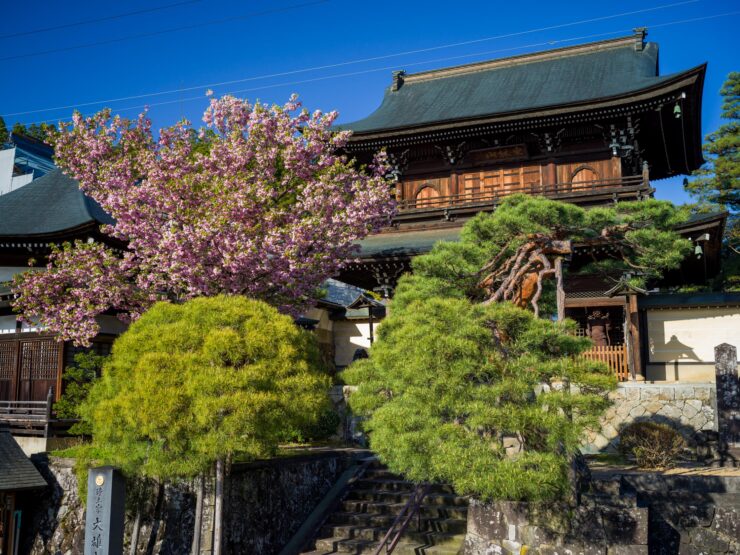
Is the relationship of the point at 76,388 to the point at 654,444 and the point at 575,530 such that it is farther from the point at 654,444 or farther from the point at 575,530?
the point at 654,444

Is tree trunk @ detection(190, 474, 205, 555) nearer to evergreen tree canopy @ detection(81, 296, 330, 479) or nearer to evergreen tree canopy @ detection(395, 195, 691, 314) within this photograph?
evergreen tree canopy @ detection(81, 296, 330, 479)

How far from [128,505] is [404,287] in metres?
6.45

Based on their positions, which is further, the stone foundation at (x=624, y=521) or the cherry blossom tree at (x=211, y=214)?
the cherry blossom tree at (x=211, y=214)

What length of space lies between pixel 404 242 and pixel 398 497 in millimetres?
7701

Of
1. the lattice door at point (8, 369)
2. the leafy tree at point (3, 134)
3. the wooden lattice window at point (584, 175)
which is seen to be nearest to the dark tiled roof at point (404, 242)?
the wooden lattice window at point (584, 175)

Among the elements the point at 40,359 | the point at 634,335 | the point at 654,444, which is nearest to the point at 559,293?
the point at 654,444

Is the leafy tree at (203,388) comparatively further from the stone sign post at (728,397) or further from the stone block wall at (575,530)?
the stone sign post at (728,397)

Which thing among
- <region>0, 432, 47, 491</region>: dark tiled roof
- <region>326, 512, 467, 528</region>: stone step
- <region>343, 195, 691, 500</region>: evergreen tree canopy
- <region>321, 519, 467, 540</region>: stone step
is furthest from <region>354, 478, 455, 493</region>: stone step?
<region>0, 432, 47, 491</region>: dark tiled roof

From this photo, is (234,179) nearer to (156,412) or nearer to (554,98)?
(156,412)

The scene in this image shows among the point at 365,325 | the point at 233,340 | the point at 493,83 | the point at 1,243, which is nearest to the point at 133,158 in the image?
the point at 1,243

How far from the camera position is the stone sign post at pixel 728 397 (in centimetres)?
1258

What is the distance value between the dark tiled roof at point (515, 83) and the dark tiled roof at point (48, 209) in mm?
8065

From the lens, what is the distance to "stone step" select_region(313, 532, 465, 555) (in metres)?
10.4

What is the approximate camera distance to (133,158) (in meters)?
15.2
